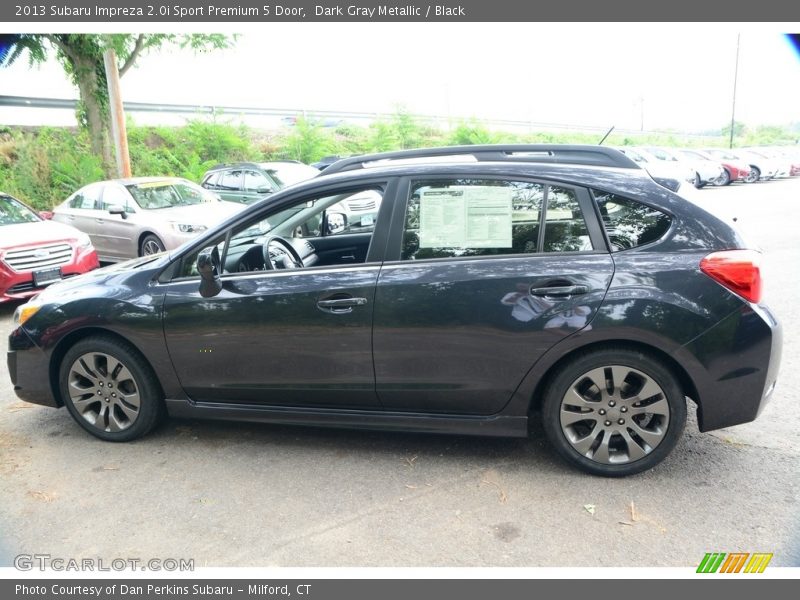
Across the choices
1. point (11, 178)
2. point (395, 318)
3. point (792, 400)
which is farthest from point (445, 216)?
point (11, 178)

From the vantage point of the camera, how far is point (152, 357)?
4023mm

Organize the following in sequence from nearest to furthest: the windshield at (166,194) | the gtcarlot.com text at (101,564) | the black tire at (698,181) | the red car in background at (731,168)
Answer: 1. the gtcarlot.com text at (101,564)
2. the windshield at (166,194)
3. the black tire at (698,181)
4. the red car in background at (731,168)

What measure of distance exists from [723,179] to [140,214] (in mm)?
23430

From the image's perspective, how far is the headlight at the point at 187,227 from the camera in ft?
31.6

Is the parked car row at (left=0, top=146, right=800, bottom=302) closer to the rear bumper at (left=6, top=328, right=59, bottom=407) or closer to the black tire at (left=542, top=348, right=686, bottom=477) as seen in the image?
the black tire at (left=542, top=348, right=686, bottom=477)

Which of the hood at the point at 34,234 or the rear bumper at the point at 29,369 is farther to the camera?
the hood at the point at 34,234

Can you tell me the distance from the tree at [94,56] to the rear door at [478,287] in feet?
40.3

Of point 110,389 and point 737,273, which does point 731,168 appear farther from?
point 110,389

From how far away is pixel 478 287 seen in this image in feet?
11.4

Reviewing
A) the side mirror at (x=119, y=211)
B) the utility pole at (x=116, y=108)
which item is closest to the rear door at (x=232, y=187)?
the utility pole at (x=116, y=108)

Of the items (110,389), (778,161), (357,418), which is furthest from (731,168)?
(110,389)

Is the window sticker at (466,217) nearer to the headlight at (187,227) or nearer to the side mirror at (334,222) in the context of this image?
the side mirror at (334,222)

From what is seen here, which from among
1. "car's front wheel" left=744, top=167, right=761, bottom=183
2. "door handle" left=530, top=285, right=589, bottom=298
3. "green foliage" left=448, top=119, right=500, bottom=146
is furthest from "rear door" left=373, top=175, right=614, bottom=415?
"car's front wheel" left=744, top=167, right=761, bottom=183

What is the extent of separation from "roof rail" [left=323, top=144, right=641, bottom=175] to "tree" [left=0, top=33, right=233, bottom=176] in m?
11.5
